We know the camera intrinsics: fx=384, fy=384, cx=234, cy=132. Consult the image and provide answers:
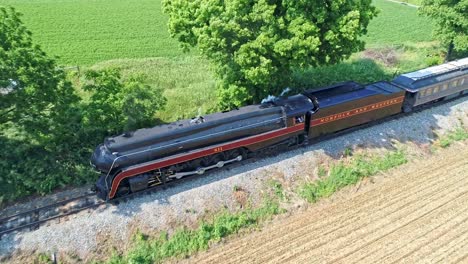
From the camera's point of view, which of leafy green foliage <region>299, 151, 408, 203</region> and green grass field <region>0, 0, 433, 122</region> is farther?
green grass field <region>0, 0, 433, 122</region>

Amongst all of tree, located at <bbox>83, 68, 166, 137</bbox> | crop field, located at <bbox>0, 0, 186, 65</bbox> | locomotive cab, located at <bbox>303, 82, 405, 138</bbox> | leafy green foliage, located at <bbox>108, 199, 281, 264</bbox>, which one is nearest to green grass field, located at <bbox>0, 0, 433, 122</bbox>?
crop field, located at <bbox>0, 0, 186, 65</bbox>

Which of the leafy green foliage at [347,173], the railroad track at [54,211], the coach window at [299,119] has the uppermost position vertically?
the coach window at [299,119]

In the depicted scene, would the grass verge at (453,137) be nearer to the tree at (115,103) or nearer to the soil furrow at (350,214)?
the soil furrow at (350,214)

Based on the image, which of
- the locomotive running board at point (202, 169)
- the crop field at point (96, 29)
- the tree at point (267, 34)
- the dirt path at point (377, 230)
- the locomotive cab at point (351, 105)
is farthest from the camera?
the crop field at point (96, 29)

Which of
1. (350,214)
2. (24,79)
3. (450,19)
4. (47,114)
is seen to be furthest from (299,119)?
(450,19)

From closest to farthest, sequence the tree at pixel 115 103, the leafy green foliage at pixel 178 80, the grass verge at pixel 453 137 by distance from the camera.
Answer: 1. the tree at pixel 115 103
2. the grass verge at pixel 453 137
3. the leafy green foliage at pixel 178 80

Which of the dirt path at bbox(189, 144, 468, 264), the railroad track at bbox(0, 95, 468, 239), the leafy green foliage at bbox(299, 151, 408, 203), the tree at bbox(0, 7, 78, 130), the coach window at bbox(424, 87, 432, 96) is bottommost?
the dirt path at bbox(189, 144, 468, 264)

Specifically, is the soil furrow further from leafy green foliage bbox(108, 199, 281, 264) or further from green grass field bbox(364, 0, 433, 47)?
green grass field bbox(364, 0, 433, 47)

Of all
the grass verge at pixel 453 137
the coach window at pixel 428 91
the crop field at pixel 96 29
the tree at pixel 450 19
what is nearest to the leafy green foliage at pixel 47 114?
the crop field at pixel 96 29
